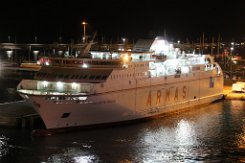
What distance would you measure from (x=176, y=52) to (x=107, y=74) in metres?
13.3

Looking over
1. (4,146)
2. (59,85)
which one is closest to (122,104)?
(59,85)

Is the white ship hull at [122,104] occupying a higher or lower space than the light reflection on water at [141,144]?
higher

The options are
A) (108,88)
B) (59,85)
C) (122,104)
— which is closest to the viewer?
(108,88)

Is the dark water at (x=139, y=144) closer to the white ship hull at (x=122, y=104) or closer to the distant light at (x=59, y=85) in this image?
the white ship hull at (x=122, y=104)

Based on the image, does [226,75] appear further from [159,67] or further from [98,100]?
[98,100]

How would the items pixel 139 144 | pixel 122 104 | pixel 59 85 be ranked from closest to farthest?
pixel 139 144 → pixel 59 85 → pixel 122 104

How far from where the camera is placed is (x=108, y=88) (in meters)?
32.0

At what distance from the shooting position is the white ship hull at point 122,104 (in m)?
30.0

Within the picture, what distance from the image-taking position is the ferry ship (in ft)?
99.4

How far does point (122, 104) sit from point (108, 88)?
1856 mm

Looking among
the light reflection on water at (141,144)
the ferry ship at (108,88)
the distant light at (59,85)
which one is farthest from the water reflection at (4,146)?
the distant light at (59,85)

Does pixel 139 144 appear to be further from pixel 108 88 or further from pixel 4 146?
pixel 4 146

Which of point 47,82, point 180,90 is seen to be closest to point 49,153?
point 47,82

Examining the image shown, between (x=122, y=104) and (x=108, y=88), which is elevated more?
(x=108, y=88)
